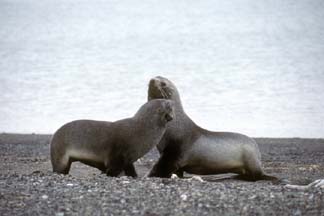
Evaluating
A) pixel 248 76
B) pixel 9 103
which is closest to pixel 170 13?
pixel 248 76

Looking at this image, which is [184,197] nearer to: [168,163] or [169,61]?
[168,163]

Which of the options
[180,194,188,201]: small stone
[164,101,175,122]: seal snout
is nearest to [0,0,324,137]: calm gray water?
[164,101,175,122]: seal snout

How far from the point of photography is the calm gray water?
19.5m

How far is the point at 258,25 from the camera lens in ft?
160

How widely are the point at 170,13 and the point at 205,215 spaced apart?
1964 inches

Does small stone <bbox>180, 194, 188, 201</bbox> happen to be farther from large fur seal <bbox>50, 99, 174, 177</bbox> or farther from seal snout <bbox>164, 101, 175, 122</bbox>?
seal snout <bbox>164, 101, 175, 122</bbox>

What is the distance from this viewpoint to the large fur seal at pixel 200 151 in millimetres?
9961

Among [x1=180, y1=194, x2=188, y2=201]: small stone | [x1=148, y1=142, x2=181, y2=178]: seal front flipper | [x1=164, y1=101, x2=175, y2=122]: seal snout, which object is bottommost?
[x1=148, y1=142, x2=181, y2=178]: seal front flipper

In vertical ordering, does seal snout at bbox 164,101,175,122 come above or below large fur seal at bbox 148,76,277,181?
above

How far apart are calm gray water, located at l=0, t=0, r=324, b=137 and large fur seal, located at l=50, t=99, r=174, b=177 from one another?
7.26m

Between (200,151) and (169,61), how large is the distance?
2395 cm

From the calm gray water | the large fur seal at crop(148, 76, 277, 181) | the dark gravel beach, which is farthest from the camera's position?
the calm gray water

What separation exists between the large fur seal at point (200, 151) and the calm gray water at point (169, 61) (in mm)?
6300

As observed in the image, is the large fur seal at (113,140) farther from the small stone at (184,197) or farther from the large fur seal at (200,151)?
the small stone at (184,197)
